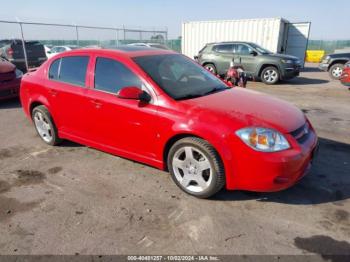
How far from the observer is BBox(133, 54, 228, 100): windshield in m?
3.52

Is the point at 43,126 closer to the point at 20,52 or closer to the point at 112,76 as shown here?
the point at 112,76

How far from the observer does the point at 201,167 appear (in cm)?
316

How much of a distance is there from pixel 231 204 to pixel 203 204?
0.31 meters

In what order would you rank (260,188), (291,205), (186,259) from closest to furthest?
(186,259)
(260,188)
(291,205)

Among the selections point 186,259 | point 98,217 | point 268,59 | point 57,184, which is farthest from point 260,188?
point 268,59

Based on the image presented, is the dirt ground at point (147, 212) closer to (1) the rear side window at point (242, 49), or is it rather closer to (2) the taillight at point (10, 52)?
(1) the rear side window at point (242, 49)

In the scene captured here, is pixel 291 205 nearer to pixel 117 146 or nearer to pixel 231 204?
pixel 231 204

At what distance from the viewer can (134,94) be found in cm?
333

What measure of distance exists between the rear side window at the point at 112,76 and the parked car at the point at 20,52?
12383mm

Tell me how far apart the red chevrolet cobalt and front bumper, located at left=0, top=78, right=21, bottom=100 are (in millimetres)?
3908

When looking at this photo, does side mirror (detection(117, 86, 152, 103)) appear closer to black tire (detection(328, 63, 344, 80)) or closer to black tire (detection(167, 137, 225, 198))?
black tire (detection(167, 137, 225, 198))

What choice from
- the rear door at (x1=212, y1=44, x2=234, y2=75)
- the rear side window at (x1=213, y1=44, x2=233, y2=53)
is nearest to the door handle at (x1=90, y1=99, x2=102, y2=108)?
the rear door at (x1=212, y1=44, x2=234, y2=75)

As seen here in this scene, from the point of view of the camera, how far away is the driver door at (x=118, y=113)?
3.45 metres

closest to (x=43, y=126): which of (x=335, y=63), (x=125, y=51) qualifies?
(x=125, y=51)
